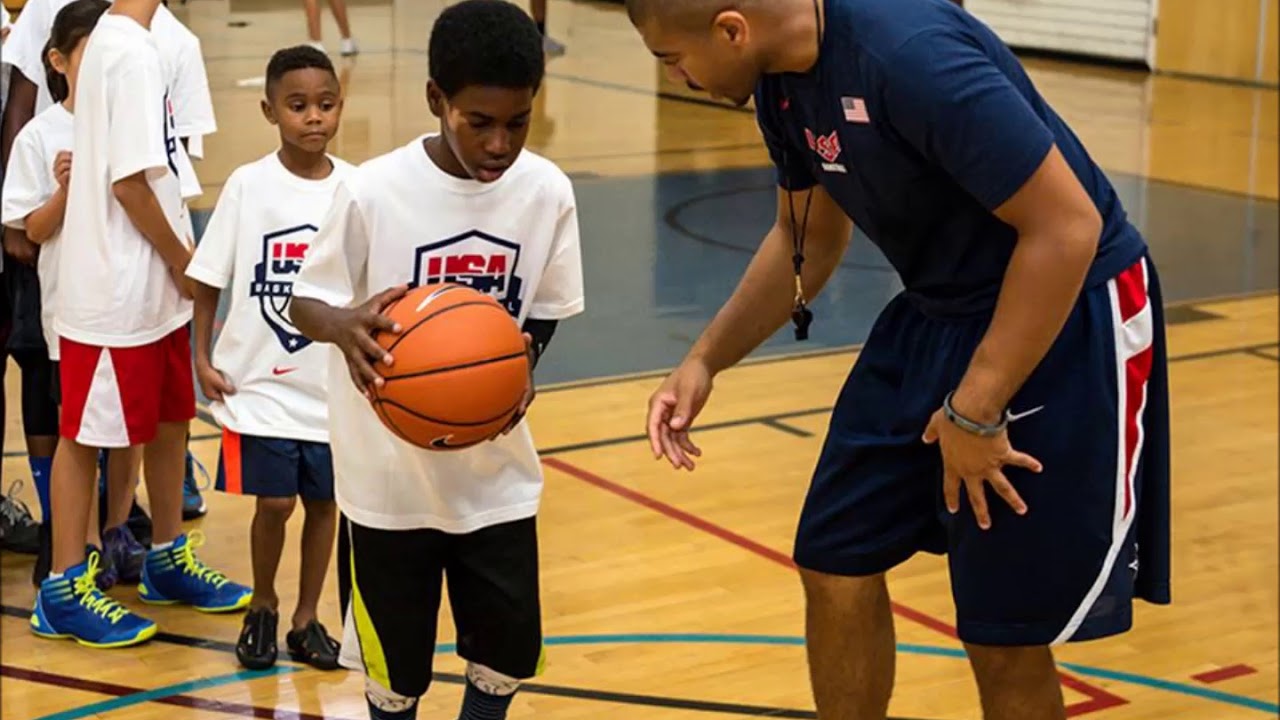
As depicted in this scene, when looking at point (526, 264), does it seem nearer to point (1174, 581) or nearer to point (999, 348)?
point (999, 348)

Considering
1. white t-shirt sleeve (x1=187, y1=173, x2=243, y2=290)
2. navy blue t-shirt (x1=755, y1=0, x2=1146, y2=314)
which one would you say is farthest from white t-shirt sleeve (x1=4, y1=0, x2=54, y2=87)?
navy blue t-shirt (x1=755, y1=0, x2=1146, y2=314)

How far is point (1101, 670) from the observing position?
14.0 feet

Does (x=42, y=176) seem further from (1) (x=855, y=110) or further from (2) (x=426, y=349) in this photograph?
(1) (x=855, y=110)

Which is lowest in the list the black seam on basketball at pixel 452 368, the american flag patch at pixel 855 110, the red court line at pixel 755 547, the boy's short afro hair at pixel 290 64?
the red court line at pixel 755 547

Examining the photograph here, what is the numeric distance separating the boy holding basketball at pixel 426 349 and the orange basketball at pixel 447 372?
23mm

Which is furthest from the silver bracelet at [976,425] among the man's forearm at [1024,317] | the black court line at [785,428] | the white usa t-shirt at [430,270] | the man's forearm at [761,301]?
the black court line at [785,428]

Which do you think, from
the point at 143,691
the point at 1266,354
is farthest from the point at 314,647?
the point at 1266,354

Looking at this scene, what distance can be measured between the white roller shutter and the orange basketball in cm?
1265

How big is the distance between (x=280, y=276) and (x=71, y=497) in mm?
791

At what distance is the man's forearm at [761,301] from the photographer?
3.31 meters

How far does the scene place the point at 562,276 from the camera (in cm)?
333

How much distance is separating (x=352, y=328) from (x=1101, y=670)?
2.04 meters

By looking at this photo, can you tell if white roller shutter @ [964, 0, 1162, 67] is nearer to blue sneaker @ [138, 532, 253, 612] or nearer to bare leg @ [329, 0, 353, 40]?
bare leg @ [329, 0, 353, 40]

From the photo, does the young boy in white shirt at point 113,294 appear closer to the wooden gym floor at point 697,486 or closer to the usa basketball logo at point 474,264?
the wooden gym floor at point 697,486
